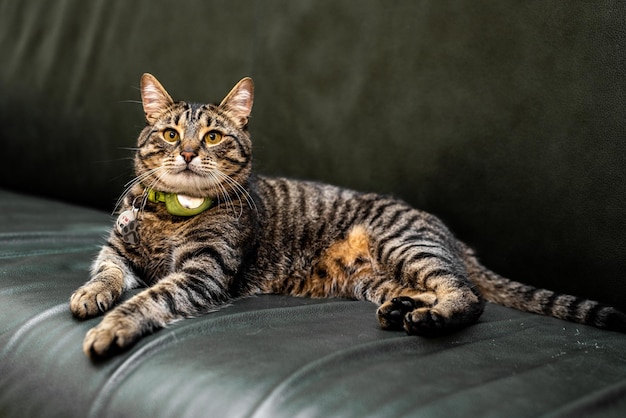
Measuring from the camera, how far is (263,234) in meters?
1.72

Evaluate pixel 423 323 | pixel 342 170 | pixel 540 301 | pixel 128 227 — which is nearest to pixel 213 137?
pixel 128 227

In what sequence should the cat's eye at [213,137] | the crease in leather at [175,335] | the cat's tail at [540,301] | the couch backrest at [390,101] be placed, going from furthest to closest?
the cat's eye at [213,137] < the couch backrest at [390,101] < the cat's tail at [540,301] < the crease in leather at [175,335]

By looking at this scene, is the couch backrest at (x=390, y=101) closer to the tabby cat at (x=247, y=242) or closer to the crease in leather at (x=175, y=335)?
the tabby cat at (x=247, y=242)

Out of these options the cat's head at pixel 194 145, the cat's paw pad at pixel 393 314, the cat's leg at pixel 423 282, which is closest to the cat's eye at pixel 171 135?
the cat's head at pixel 194 145

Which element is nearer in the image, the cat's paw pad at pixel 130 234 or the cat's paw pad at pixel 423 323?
the cat's paw pad at pixel 423 323

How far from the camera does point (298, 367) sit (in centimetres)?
95

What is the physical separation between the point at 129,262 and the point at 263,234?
36 cm

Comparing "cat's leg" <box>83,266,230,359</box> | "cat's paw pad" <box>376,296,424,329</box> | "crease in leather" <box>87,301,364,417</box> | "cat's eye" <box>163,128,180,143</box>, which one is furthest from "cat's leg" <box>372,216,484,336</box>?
"cat's eye" <box>163,128,180,143</box>

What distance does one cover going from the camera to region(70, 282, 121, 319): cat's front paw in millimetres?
1183

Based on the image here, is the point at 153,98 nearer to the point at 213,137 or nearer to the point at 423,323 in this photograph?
the point at 213,137

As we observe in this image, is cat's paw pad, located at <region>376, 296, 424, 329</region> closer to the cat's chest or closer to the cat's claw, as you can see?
the cat's claw

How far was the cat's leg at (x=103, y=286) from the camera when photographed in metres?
1.19

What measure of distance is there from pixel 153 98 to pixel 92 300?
0.64 m

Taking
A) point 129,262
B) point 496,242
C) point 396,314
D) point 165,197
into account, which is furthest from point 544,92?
point 129,262
